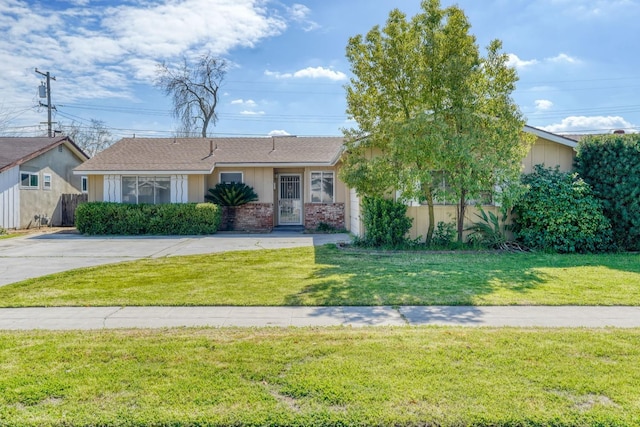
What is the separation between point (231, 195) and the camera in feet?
55.3

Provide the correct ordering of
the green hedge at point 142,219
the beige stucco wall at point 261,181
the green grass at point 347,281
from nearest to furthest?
the green grass at point 347,281, the green hedge at point 142,219, the beige stucco wall at point 261,181

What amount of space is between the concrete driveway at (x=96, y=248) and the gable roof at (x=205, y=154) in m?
3.19

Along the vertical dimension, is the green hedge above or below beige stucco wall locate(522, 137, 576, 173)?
below

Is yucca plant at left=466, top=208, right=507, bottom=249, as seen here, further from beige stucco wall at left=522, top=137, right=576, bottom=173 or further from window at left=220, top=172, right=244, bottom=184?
window at left=220, top=172, right=244, bottom=184

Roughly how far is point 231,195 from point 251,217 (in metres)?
1.34

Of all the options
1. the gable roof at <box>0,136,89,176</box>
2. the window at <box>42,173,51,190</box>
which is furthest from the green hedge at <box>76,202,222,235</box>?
the window at <box>42,173,51,190</box>

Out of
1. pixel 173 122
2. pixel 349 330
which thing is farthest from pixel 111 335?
pixel 173 122

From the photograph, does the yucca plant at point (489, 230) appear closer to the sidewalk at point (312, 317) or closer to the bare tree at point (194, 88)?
the sidewalk at point (312, 317)

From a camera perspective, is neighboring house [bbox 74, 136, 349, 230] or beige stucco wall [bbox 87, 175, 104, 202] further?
beige stucco wall [bbox 87, 175, 104, 202]

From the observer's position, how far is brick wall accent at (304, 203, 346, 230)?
17.0 m

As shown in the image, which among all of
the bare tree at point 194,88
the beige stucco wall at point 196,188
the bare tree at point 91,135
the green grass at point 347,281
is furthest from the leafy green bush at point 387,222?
the bare tree at point 91,135

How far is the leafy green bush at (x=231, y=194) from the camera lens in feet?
55.5

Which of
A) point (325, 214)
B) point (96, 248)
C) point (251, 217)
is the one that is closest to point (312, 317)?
point (96, 248)

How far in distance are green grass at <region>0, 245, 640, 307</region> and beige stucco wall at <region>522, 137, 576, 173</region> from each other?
2.99 meters
